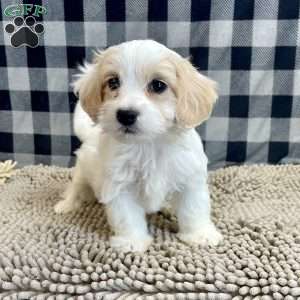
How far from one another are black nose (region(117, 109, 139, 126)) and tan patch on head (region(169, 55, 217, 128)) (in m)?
0.13

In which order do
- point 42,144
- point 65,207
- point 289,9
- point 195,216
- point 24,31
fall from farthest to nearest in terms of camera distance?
point 42,144, point 24,31, point 289,9, point 65,207, point 195,216

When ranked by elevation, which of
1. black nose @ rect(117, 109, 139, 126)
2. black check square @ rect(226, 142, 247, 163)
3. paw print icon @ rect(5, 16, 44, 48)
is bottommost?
black check square @ rect(226, 142, 247, 163)

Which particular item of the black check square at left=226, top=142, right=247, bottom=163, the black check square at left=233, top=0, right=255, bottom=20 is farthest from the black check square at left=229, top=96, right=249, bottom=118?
the black check square at left=233, top=0, right=255, bottom=20

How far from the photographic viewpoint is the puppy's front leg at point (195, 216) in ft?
5.08

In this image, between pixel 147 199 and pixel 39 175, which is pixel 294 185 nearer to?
pixel 147 199

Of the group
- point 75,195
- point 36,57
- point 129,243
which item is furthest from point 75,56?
point 129,243

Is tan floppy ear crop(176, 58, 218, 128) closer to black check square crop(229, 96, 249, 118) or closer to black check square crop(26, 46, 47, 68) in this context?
black check square crop(229, 96, 249, 118)

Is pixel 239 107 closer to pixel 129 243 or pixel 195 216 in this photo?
pixel 195 216

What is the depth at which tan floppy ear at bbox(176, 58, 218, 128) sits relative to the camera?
140 centimetres

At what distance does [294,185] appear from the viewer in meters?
1.97

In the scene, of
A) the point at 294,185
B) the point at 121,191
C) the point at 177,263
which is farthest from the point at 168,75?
the point at 294,185

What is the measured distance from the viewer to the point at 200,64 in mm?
2148

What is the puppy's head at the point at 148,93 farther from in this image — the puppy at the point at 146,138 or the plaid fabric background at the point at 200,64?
the plaid fabric background at the point at 200,64

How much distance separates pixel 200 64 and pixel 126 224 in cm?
Answer: 87
